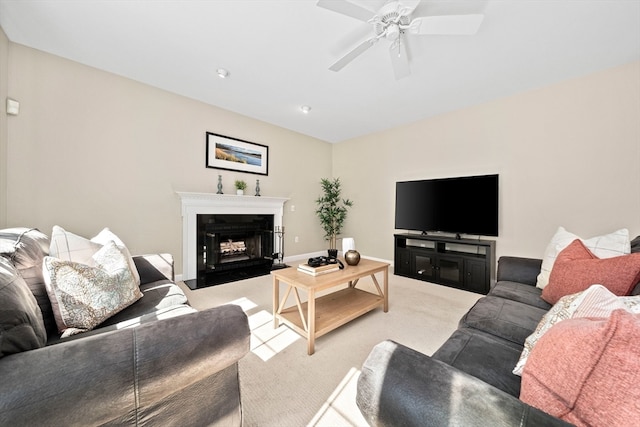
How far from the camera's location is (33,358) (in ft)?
2.04

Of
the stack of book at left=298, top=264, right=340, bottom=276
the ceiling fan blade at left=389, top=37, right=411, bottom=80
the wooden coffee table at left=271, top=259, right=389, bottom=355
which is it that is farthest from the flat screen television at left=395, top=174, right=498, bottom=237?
the stack of book at left=298, top=264, right=340, bottom=276

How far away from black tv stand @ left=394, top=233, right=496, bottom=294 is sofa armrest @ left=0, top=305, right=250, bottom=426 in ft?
10.3

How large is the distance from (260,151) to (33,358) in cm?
383

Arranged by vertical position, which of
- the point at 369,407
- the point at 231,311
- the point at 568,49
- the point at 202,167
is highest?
the point at 568,49

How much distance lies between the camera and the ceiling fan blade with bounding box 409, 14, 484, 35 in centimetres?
167

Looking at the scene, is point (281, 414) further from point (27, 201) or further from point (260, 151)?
point (260, 151)

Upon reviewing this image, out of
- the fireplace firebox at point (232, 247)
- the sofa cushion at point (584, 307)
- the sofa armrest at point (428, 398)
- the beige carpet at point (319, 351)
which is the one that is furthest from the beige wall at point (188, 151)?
the sofa armrest at point (428, 398)

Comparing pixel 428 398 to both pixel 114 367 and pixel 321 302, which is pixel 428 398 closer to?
pixel 114 367

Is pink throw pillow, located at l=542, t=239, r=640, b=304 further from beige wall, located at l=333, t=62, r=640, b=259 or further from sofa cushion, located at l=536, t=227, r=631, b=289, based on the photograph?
beige wall, located at l=333, t=62, r=640, b=259

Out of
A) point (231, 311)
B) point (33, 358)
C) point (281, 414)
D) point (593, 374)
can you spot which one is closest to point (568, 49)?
point (593, 374)

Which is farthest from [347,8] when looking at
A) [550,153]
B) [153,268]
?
[550,153]

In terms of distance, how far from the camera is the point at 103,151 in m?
2.77

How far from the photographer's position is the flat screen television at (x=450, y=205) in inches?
125

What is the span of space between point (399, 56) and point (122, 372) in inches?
105
